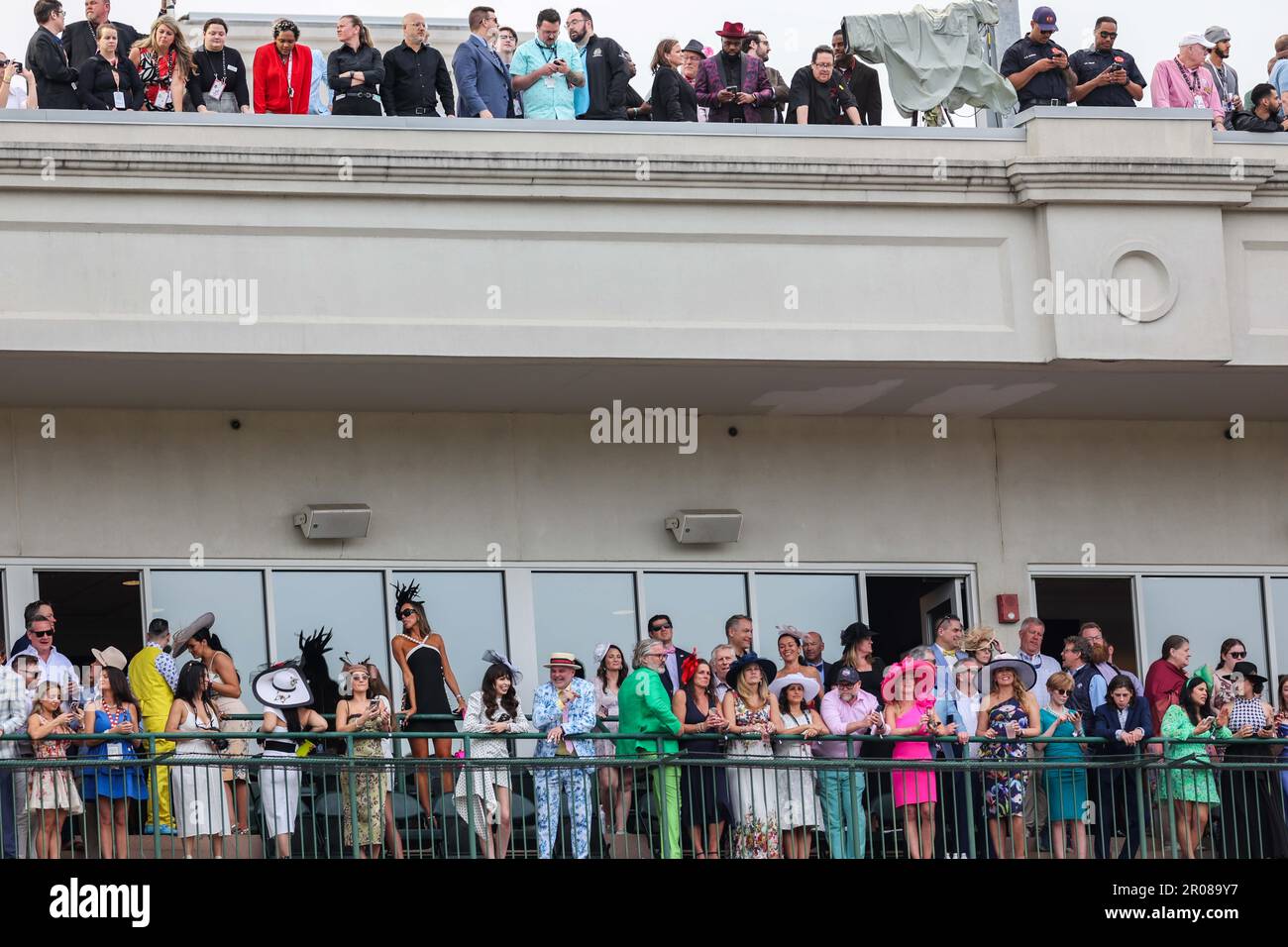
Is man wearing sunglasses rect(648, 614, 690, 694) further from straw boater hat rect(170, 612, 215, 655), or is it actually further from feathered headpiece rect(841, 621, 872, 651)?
straw boater hat rect(170, 612, 215, 655)

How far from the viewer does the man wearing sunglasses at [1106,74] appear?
2139cm

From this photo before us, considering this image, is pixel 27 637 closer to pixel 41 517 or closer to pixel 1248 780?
pixel 41 517

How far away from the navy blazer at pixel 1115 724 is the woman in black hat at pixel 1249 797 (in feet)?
2.23

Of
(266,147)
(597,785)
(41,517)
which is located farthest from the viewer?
(41,517)

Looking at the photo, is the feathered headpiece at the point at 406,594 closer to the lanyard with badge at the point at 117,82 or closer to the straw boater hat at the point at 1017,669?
the lanyard with badge at the point at 117,82

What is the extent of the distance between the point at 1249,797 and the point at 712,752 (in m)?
4.22

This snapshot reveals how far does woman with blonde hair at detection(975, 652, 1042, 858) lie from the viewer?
712 inches

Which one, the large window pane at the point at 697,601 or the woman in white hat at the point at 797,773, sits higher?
the large window pane at the point at 697,601

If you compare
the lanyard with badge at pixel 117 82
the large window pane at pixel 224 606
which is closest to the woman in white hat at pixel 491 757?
the large window pane at pixel 224 606

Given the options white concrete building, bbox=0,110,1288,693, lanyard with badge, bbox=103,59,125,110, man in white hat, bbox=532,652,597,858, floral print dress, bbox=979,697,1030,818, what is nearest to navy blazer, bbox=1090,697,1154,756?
floral print dress, bbox=979,697,1030,818

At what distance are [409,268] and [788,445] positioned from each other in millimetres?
4491

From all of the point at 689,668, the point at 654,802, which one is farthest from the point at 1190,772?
the point at 654,802

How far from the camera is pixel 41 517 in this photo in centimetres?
2100
